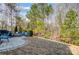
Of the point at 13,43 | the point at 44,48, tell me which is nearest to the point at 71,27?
the point at 44,48

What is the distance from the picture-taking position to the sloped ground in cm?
284

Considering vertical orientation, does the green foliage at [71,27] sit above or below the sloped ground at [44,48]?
above

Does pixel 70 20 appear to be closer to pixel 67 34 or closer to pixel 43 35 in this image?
pixel 67 34

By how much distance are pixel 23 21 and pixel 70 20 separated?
0.58 metres

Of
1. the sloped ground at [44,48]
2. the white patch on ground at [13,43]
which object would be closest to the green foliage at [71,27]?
the sloped ground at [44,48]

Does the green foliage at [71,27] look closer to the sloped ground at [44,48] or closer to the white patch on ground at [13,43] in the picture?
the sloped ground at [44,48]

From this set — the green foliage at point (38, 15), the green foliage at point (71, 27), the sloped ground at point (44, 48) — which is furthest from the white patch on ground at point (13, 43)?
the green foliage at point (71, 27)

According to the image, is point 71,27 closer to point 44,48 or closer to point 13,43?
point 44,48


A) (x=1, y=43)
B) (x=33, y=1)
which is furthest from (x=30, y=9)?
(x=1, y=43)

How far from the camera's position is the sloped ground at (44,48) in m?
2.84

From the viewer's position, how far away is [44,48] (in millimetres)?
2854

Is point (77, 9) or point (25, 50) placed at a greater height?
point (77, 9)

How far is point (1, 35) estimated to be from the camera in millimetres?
2855

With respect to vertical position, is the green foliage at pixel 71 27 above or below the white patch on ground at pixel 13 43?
above
